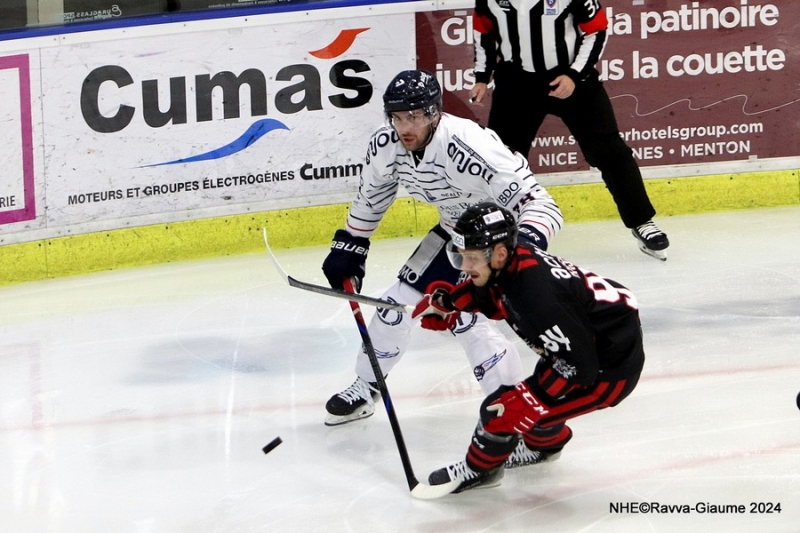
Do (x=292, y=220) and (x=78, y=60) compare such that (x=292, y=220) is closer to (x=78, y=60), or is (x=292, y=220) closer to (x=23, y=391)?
(x=78, y=60)

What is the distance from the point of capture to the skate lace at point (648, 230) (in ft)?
17.1

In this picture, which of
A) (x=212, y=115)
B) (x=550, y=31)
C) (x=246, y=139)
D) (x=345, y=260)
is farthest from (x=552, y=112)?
(x=345, y=260)

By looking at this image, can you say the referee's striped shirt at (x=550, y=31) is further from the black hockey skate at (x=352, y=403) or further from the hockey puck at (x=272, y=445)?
the hockey puck at (x=272, y=445)

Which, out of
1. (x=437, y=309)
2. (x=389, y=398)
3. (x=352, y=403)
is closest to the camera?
(x=437, y=309)

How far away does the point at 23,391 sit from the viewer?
4160mm

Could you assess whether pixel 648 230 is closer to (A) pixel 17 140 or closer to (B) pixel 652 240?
(B) pixel 652 240

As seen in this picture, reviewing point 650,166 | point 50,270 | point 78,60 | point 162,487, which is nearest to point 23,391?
point 162,487

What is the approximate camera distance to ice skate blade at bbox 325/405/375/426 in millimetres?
3742

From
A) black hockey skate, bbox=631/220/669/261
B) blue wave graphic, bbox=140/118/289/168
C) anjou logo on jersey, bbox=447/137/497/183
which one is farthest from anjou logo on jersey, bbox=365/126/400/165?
blue wave graphic, bbox=140/118/289/168

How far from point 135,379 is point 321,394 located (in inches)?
26.6

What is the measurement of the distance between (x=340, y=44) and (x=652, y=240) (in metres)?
1.65

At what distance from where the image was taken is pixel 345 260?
3572 millimetres

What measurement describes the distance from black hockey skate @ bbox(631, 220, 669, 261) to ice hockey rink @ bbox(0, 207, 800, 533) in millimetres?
52

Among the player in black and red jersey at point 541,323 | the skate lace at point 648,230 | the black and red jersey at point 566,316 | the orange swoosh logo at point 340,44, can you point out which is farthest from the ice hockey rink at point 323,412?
the orange swoosh logo at point 340,44
